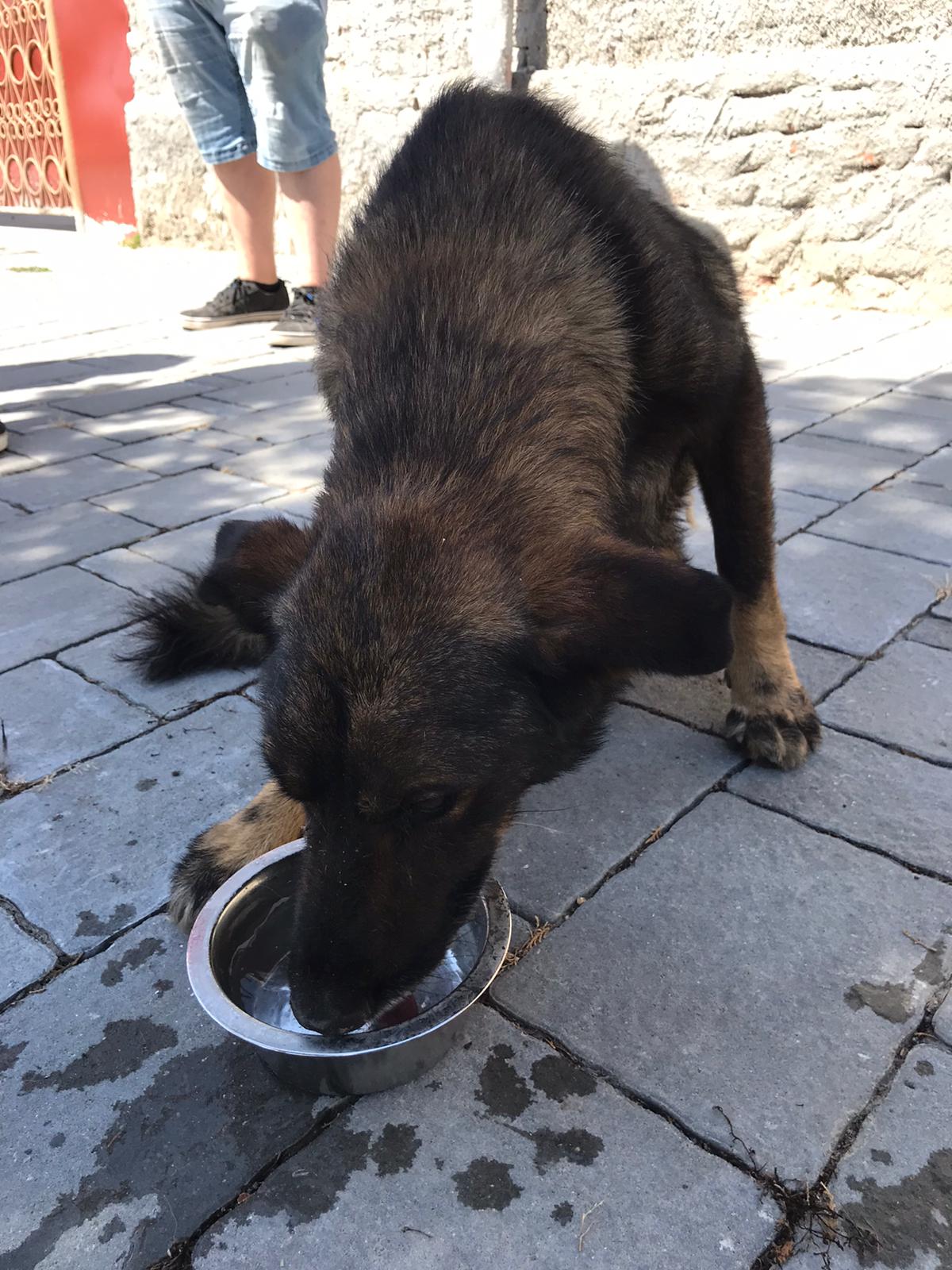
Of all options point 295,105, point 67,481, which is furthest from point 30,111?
point 67,481

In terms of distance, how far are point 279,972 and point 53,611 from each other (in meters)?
2.24

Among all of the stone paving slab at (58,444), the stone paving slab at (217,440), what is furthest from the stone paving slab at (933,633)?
the stone paving slab at (58,444)

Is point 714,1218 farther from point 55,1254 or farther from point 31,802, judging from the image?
point 31,802

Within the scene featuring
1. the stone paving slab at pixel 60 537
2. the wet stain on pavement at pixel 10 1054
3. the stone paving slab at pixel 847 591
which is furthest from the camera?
the stone paving slab at pixel 60 537

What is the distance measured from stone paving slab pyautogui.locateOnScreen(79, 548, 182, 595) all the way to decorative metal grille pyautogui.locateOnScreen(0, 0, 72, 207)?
459 inches

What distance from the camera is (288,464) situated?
17.6 feet

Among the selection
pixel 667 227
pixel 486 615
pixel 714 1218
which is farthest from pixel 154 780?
pixel 667 227

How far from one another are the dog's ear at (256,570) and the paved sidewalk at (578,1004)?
0.84 m

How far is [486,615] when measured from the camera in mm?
1860

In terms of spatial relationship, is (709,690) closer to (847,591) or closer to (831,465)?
(847,591)

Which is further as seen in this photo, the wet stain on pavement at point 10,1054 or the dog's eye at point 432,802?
the wet stain on pavement at point 10,1054

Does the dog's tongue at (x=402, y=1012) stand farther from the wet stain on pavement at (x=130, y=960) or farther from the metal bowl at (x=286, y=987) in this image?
the wet stain on pavement at (x=130, y=960)

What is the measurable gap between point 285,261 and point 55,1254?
33.4 ft

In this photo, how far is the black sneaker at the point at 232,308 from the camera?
8266 millimetres
